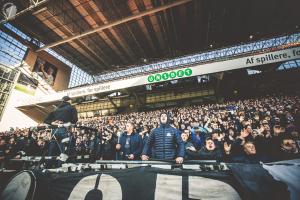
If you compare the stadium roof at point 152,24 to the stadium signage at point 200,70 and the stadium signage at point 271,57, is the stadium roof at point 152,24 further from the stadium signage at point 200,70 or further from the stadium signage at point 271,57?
the stadium signage at point 271,57

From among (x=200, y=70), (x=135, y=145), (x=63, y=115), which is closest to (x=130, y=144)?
(x=135, y=145)

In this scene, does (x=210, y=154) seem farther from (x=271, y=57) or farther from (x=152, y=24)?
(x=152, y=24)

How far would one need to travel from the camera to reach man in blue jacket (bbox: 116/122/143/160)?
5.15m

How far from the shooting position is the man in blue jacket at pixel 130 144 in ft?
16.9

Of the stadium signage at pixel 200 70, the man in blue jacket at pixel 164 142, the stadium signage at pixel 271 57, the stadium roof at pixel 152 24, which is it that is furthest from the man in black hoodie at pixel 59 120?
the stadium signage at pixel 271 57

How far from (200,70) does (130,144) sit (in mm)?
8371

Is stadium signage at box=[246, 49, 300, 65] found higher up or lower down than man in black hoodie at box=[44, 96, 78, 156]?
higher up

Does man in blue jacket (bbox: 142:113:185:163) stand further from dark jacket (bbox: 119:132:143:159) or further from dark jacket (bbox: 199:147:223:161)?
dark jacket (bbox: 119:132:143:159)

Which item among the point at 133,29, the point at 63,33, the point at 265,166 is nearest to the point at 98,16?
the point at 133,29

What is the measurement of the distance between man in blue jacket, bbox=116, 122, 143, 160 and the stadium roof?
9249 millimetres

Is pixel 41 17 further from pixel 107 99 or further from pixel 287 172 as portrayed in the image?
pixel 287 172

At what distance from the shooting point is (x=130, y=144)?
5297 mm

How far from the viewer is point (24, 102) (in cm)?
1806

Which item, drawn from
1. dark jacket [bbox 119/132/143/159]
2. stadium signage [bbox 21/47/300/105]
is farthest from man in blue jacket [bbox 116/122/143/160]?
stadium signage [bbox 21/47/300/105]
